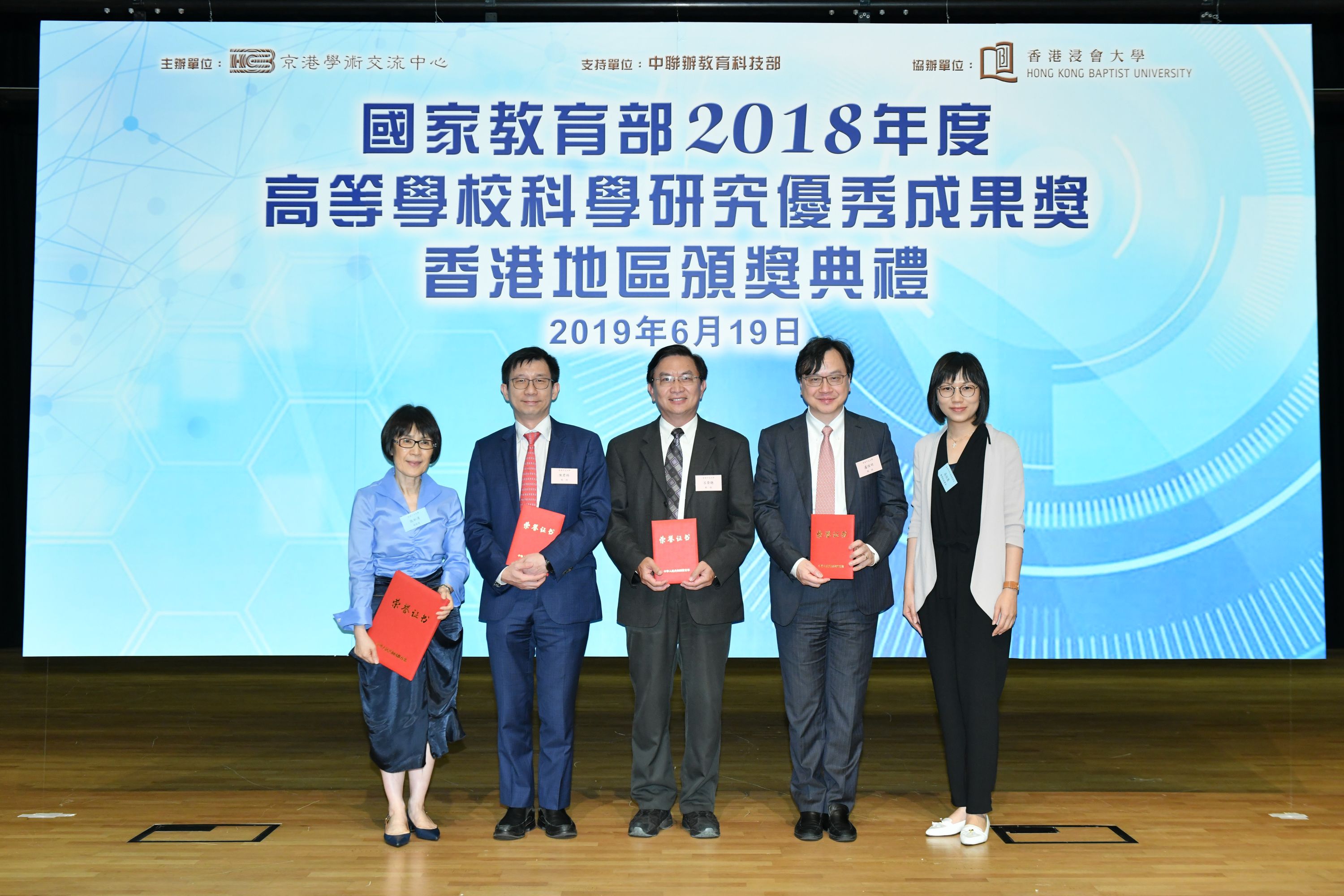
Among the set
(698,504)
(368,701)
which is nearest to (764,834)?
(698,504)

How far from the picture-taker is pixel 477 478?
3316 millimetres

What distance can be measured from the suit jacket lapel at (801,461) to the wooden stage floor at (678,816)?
1136 millimetres

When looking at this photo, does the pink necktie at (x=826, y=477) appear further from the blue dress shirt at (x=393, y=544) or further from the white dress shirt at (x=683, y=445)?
the blue dress shirt at (x=393, y=544)

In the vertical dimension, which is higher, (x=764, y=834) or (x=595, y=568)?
(x=595, y=568)

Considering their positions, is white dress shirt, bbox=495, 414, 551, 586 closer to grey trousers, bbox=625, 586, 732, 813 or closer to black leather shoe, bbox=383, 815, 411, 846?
grey trousers, bbox=625, 586, 732, 813

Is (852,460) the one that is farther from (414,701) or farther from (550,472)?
(414,701)

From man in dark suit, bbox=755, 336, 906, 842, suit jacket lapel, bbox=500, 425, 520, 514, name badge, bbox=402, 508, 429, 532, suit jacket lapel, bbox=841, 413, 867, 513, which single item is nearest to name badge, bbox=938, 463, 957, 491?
man in dark suit, bbox=755, 336, 906, 842

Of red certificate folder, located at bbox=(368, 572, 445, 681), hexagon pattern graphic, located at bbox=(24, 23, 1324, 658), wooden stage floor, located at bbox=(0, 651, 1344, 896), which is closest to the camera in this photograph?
wooden stage floor, located at bbox=(0, 651, 1344, 896)

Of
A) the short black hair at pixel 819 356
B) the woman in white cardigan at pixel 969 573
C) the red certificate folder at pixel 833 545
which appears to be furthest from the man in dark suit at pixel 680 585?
the woman in white cardigan at pixel 969 573

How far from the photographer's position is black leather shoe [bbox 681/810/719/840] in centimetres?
326

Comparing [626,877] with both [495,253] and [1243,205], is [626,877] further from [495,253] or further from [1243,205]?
[1243,205]

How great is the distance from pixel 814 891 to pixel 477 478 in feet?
5.39

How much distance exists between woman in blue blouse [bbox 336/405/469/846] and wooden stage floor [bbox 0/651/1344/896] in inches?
12.3

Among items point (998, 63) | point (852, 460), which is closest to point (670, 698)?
point (852, 460)
